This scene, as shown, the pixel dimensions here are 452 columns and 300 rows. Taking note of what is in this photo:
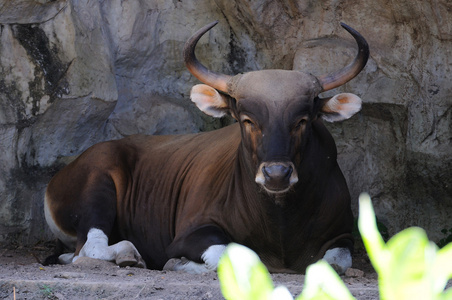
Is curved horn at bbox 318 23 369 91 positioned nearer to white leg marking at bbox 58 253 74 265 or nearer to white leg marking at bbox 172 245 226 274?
white leg marking at bbox 172 245 226 274

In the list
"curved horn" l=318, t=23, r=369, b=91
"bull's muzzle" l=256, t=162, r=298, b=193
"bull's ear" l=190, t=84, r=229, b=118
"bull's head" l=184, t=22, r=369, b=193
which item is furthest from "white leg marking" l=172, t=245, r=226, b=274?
"curved horn" l=318, t=23, r=369, b=91

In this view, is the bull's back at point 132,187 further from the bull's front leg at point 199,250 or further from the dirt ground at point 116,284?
the dirt ground at point 116,284

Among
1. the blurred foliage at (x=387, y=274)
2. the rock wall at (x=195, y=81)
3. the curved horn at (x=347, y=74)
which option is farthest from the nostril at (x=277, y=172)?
the blurred foliage at (x=387, y=274)

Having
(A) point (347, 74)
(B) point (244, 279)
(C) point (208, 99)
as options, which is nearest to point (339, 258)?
(A) point (347, 74)

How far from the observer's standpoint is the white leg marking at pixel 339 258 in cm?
451

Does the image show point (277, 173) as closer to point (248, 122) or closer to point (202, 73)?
point (248, 122)

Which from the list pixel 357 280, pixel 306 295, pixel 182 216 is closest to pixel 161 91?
pixel 182 216

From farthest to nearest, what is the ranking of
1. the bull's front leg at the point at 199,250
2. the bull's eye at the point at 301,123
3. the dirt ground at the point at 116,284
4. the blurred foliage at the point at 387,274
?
the bull's front leg at the point at 199,250 < the bull's eye at the point at 301,123 < the dirt ground at the point at 116,284 < the blurred foliage at the point at 387,274

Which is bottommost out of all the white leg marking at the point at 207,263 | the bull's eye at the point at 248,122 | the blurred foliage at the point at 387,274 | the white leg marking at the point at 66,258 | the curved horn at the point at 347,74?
the white leg marking at the point at 66,258

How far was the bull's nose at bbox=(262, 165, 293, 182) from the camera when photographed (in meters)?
3.91

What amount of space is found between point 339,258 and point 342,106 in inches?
40.3

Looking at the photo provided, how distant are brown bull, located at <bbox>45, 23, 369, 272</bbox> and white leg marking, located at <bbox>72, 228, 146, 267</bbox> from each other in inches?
0.4

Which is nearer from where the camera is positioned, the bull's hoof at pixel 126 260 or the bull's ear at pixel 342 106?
the bull's ear at pixel 342 106

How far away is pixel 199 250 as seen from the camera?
470cm
